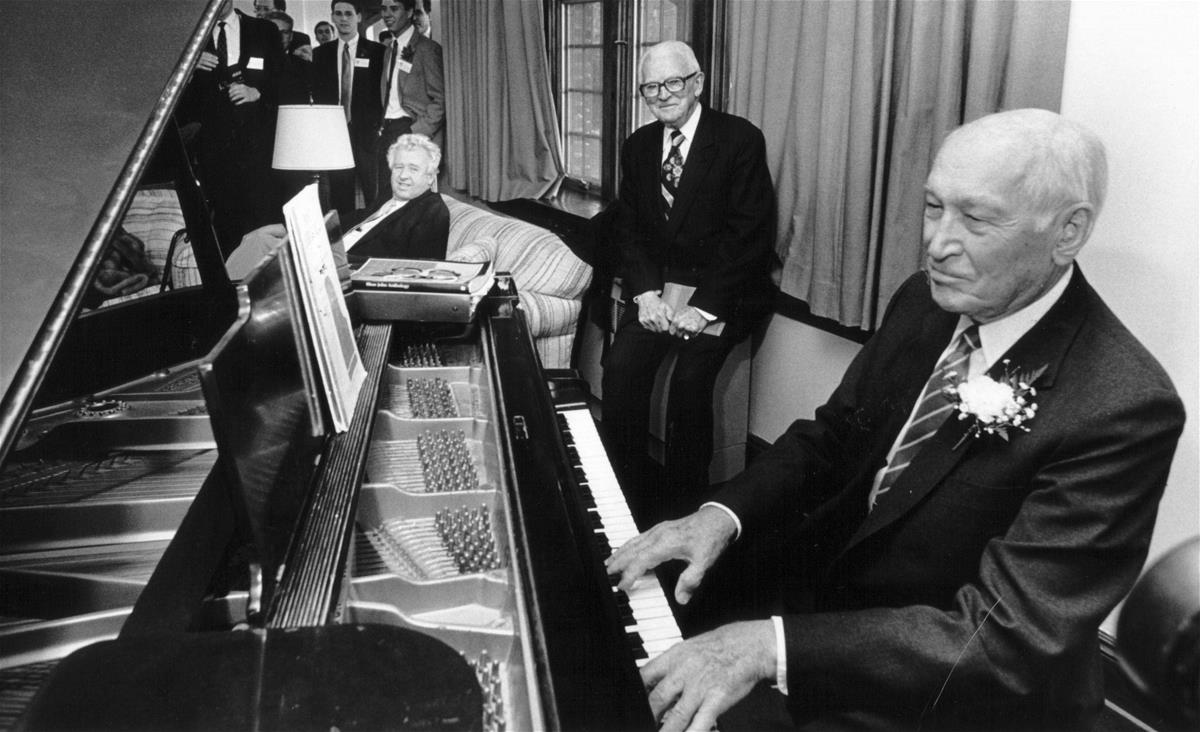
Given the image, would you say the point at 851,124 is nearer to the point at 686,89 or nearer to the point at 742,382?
the point at 686,89

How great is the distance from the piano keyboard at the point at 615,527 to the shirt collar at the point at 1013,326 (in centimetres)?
71

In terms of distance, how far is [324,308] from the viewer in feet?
4.90

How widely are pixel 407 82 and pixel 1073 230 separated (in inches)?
258

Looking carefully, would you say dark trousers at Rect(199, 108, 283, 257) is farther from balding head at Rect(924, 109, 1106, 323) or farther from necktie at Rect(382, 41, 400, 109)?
balding head at Rect(924, 109, 1106, 323)

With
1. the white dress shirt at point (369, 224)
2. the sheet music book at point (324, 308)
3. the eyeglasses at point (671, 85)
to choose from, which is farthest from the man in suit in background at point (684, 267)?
the sheet music book at point (324, 308)

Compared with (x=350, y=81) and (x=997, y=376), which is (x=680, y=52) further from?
(x=350, y=81)

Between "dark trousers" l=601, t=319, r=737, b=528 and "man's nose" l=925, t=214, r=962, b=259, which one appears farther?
"dark trousers" l=601, t=319, r=737, b=528

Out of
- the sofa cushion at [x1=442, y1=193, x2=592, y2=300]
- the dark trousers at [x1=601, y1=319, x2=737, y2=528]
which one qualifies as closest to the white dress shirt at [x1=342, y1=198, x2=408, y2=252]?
the sofa cushion at [x1=442, y1=193, x2=592, y2=300]

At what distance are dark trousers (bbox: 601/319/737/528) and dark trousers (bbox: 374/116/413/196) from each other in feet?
12.9

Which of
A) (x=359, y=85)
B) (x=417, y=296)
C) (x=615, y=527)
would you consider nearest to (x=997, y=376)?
(x=615, y=527)

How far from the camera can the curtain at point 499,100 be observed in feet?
18.8

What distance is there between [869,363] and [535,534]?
954 mm

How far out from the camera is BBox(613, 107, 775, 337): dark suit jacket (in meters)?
3.55

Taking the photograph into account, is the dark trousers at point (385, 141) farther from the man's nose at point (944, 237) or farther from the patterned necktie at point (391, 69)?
the man's nose at point (944, 237)
